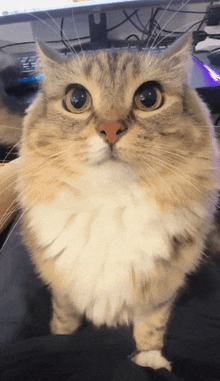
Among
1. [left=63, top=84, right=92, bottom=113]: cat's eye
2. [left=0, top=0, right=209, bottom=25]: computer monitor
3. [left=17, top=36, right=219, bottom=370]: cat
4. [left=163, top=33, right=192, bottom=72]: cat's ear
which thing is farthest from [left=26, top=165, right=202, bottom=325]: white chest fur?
[left=0, top=0, right=209, bottom=25]: computer monitor

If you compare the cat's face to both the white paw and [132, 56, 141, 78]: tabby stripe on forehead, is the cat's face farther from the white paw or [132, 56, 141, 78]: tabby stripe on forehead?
the white paw

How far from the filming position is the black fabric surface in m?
0.37

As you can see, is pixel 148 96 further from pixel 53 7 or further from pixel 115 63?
pixel 53 7

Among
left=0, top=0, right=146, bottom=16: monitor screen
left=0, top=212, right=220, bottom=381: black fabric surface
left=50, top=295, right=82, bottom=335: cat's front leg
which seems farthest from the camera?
left=0, top=0, right=146, bottom=16: monitor screen

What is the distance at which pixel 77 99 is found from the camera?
43 cm

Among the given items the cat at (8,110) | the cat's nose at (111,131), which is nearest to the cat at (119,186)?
the cat's nose at (111,131)

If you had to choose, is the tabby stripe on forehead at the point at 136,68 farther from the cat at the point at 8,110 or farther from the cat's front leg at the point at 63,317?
the cat's front leg at the point at 63,317

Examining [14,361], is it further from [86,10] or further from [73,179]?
[86,10]

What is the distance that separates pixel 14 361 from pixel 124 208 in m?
0.27

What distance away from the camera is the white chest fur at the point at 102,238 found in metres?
0.45

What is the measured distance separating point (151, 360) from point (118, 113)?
40 centimetres

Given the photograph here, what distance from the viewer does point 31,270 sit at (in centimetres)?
54

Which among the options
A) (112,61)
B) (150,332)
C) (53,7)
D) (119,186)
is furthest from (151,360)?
(53,7)

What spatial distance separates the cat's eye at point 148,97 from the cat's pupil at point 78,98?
0.27 feet
